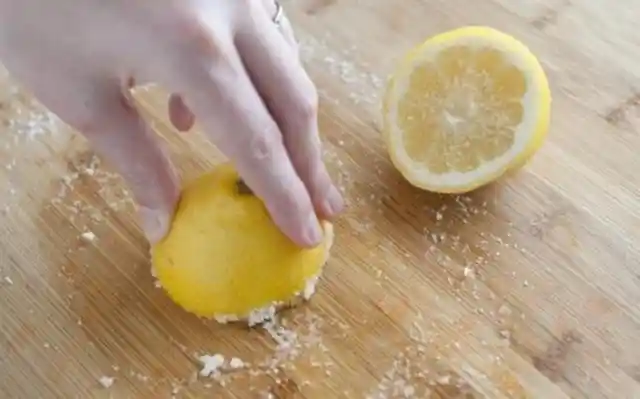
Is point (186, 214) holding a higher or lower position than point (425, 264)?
higher

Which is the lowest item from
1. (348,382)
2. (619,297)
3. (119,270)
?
(619,297)

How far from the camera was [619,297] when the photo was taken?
1.07 metres

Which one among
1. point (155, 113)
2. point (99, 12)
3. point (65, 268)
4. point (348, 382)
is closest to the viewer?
point (99, 12)

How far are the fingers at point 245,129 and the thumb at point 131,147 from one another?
84 mm

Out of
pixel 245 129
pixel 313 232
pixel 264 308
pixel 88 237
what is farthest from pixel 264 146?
pixel 88 237

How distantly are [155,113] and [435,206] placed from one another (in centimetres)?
38

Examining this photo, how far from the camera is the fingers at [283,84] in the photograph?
90 cm

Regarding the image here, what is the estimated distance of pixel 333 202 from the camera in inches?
41.6

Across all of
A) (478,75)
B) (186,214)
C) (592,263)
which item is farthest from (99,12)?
(592,263)

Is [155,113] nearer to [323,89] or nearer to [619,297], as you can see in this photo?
[323,89]

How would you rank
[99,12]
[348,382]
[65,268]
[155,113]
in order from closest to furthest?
[99,12] → [348,382] → [65,268] → [155,113]

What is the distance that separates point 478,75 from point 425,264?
0.77ft

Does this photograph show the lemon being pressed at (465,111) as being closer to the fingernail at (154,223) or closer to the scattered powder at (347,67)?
the scattered powder at (347,67)

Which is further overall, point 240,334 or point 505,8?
point 505,8
